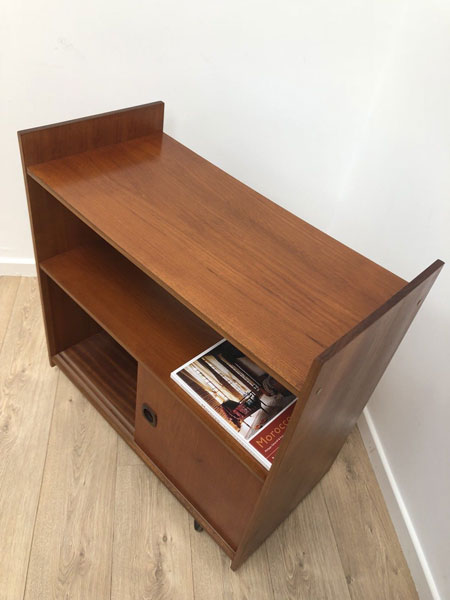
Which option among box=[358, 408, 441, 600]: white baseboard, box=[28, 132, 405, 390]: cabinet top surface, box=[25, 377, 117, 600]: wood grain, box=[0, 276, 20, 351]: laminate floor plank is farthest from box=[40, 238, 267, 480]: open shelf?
box=[358, 408, 441, 600]: white baseboard

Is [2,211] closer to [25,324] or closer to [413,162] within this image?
[25,324]

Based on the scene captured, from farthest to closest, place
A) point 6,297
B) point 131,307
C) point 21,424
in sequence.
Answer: point 6,297 < point 21,424 < point 131,307

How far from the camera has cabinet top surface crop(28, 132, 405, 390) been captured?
0.90m

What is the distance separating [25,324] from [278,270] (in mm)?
1109

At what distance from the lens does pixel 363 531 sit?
1.37 m

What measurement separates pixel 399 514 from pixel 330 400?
69cm

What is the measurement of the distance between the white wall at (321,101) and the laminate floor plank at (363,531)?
0.09m

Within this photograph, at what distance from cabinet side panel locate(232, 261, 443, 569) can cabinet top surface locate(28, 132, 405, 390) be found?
0.06 metres

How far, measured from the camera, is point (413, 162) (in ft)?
4.38

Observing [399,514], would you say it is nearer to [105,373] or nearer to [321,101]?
[105,373]

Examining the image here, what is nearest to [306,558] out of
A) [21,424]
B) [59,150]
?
[21,424]

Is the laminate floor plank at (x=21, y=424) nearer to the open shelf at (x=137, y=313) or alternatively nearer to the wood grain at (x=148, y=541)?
the wood grain at (x=148, y=541)

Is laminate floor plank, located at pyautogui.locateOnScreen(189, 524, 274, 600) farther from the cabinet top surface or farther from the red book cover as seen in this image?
the cabinet top surface

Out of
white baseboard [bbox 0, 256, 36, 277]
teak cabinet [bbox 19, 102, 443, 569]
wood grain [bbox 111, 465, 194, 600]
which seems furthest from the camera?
white baseboard [bbox 0, 256, 36, 277]
